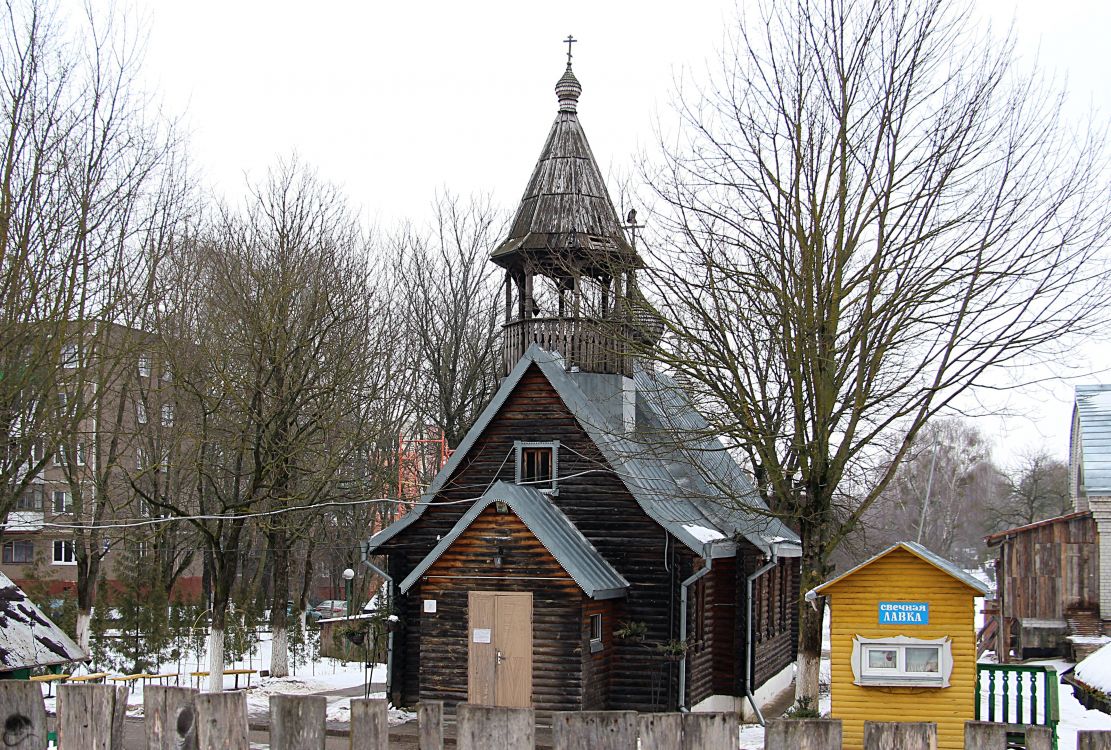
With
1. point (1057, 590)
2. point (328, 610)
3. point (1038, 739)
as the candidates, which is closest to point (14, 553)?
point (328, 610)

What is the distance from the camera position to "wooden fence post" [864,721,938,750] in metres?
5.24

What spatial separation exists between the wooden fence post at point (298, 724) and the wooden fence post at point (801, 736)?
2270 mm

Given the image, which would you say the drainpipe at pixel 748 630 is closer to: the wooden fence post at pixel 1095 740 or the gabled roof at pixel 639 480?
the gabled roof at pixel 639 480

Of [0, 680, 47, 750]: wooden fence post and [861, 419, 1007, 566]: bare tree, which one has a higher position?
[861, 419, 1007, 566]: bare tree

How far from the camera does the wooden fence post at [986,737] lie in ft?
17.0

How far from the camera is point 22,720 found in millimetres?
5762

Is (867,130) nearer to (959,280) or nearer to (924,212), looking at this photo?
(924,212)

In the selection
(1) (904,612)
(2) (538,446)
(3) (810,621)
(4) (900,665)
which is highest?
(2) (538,446)

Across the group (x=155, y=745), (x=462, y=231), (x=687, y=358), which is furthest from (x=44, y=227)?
(x=462, y=231)

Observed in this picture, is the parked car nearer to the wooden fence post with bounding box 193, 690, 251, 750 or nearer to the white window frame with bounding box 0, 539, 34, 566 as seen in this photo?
the white window frame with bounding box 0, 539, 34, 566

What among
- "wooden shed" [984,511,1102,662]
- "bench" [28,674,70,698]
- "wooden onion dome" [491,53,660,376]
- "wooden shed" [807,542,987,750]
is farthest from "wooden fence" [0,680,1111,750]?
"wooden shed" [984,511,1102,662]

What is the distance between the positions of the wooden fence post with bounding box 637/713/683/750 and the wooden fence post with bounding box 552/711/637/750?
0.31ft

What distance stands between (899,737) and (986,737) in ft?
1.33

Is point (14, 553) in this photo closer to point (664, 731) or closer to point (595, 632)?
point (595, 632)
